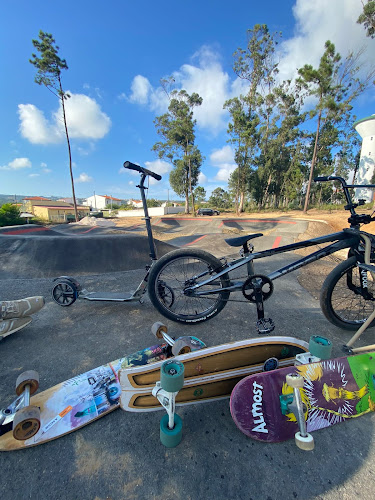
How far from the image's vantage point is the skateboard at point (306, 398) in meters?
1.51

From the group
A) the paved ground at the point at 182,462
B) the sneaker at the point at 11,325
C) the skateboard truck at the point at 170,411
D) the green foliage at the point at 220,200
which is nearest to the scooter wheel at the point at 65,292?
the sneaker at the point at 11,325

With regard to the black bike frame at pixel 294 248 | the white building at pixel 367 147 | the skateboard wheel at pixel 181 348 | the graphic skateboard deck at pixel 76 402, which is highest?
the white building at pixel 367 147

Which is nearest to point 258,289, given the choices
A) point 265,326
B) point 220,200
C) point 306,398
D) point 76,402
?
point 265,326

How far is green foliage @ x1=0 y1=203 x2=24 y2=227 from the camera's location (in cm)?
1817

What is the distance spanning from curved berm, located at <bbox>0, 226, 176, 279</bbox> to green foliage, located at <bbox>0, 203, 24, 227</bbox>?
15.3 m

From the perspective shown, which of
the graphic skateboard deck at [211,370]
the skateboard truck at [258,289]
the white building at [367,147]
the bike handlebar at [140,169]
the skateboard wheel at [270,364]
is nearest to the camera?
the graphic skateboard deck at [211,370]

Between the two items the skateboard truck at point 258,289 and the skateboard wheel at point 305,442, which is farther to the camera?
the skateboard truck at point 258,289

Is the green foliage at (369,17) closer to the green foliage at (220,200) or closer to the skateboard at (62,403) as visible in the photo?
the skateboard at (62,403)

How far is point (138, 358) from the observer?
206 centimetres

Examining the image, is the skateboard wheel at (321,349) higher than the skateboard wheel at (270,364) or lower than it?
higher

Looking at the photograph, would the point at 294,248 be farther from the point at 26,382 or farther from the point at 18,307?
the point at 18,307

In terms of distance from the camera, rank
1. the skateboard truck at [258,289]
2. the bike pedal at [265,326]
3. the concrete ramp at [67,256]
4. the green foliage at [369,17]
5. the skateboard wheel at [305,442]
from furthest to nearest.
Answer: the green foliage at [369,17], the concrete ramp at [67,256], the skateboard truck at [258,289], the bike pedal at [265,326], the skateboard wheel at [305,442]

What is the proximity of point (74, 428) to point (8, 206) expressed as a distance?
77.8ft

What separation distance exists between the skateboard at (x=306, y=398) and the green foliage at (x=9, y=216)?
22640 millimetres
